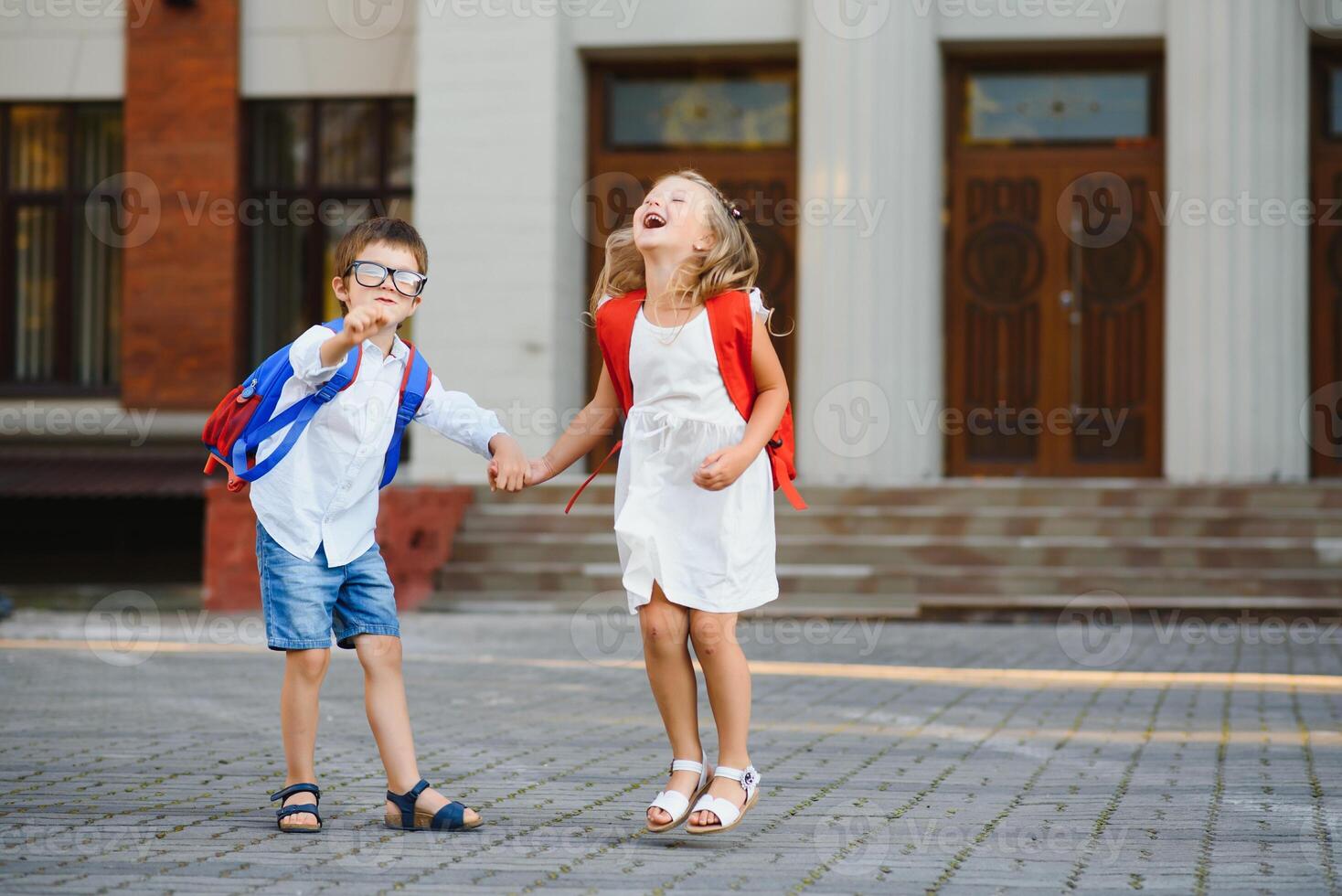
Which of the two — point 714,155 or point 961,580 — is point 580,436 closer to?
point 961,580

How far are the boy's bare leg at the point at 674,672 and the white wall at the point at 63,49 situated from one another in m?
14.2

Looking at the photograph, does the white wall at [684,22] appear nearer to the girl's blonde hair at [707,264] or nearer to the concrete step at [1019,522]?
the concrete step at [1019,522]

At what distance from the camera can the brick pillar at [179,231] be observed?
1678cm

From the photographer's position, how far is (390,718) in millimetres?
4617

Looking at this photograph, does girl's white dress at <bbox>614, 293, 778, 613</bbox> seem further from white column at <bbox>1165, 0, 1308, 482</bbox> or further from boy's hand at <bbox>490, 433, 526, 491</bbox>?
white column at <bbox>1165, 0, 1308, 482</bbox>

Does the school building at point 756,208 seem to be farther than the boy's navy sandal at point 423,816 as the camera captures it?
Yes

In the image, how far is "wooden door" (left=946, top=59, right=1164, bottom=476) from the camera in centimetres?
1540

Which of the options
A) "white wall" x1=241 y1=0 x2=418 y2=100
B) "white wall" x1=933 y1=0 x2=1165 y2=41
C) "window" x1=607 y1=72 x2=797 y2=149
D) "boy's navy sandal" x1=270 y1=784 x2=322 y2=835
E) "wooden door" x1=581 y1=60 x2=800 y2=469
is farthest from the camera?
"white wall" x1=241 y1=0 x2=418 y2=100

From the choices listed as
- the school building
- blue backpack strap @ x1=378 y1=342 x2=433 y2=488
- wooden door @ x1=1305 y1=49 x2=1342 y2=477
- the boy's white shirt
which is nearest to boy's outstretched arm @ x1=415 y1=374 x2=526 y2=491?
blue backpack strap @ x1=378 y1=342 x2=433 y2=488

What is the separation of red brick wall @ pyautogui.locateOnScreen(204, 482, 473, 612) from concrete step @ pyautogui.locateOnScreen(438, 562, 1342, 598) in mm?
215

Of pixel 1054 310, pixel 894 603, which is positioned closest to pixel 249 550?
pixel 894 603

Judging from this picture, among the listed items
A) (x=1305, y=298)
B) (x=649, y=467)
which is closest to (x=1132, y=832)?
(x=649, y=467)

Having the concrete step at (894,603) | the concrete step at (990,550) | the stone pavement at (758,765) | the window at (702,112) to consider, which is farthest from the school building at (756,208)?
the stone pavement at (758,765)

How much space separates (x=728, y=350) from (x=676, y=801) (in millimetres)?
1178
